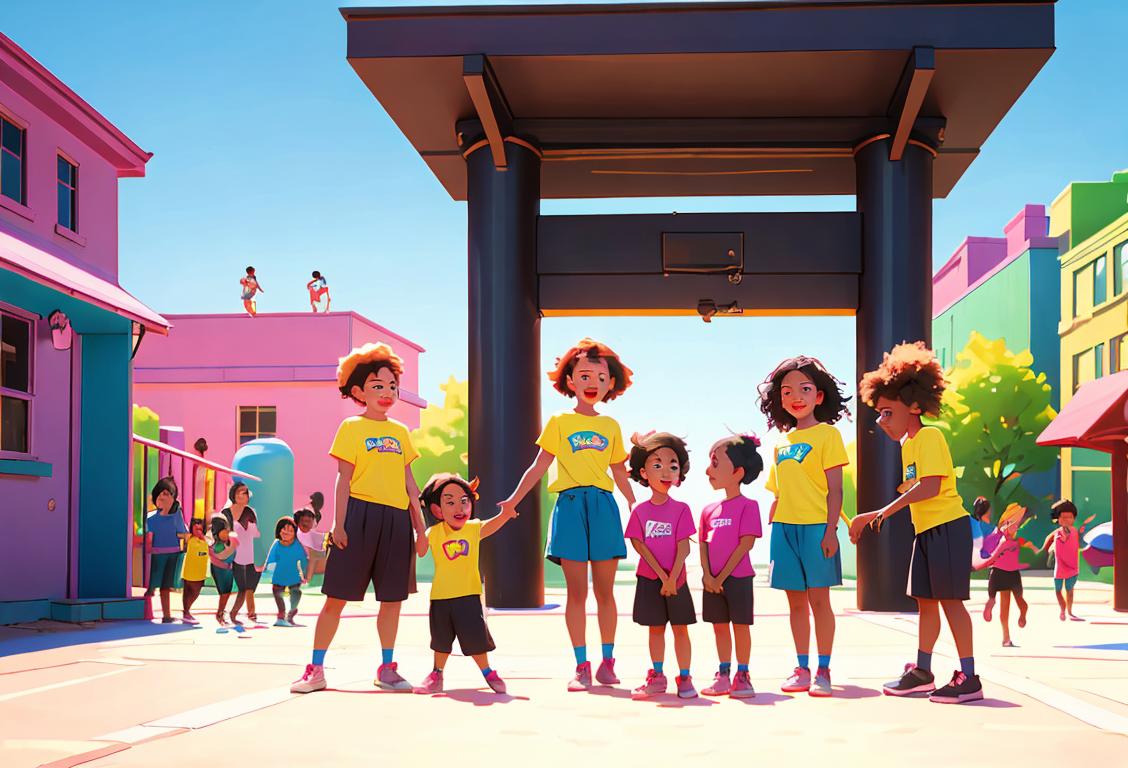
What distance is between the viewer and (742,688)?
6.07m

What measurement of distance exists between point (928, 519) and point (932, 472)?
0.28 m

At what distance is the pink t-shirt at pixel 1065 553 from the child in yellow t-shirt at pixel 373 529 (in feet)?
27.5

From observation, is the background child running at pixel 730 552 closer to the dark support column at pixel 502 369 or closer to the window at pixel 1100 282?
the dark support column at pixel 502 369

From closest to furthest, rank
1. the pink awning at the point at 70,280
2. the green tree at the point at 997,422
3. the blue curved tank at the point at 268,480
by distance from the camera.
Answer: the pink awning at the point at 70,280 < the blue curved tank at the point at 268,480 < the green tree at the point at 997,422

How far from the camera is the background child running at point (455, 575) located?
254 inches

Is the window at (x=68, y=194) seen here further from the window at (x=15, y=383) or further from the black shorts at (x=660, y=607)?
the black shorts at (x=660, y=607)

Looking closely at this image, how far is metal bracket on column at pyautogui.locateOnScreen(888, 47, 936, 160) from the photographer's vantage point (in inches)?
437

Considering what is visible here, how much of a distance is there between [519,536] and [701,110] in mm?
4849

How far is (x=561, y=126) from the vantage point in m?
12.8

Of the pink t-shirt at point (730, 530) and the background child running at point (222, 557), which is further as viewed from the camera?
the background child running at point (222, 557)

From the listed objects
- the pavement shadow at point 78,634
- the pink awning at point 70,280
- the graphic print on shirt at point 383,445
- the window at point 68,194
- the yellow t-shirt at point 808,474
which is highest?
the window at point 68,194

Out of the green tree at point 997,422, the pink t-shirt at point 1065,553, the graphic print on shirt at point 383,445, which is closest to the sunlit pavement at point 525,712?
the graphic print on shirt at point 383,445

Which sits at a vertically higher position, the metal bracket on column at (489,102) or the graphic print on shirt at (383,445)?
the metal bracket on column at (489,102)

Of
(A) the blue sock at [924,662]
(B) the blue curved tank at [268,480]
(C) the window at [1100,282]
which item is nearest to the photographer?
(A) the blue sock at [924,662]
